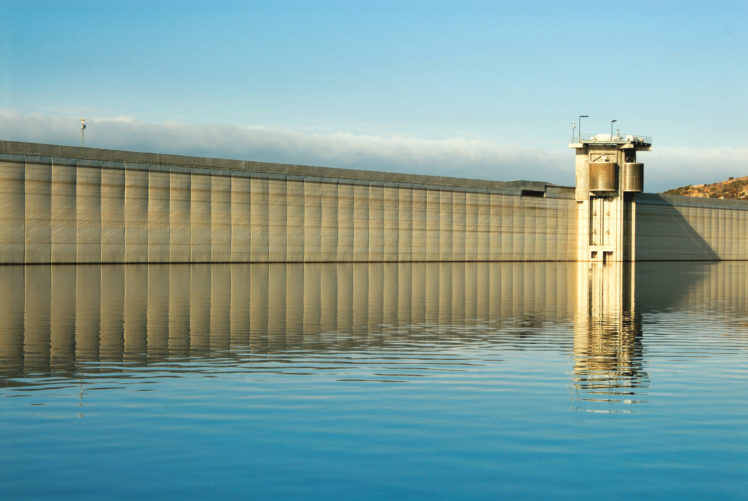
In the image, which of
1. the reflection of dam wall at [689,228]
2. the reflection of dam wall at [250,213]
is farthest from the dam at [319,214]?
the reflection of dam wall at [689,228]

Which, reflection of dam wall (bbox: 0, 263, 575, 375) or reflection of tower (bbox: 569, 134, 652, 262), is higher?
reflection of tower (bbox: 569, 134, 652, 262)

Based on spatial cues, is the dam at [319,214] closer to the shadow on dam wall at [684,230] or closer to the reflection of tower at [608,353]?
the shadow on dam wall at [684,230]

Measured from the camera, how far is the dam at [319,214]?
73.4 m

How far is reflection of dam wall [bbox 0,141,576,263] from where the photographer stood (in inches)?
2864

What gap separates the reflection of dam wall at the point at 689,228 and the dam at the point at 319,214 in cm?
24

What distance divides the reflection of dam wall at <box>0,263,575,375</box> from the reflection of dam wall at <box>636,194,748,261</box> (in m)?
78.2

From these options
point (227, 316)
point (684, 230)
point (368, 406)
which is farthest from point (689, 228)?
point (368, 406)

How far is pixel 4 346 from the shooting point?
19594 millimetres

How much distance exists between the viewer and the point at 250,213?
86.8m

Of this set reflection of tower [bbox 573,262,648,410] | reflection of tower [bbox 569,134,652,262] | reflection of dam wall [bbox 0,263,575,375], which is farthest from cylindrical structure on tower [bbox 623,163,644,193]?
reflection of tower [bbox 573,262,648,410]

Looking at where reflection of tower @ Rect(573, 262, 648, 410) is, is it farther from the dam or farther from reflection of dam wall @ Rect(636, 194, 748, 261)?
reflection of dam wall @ Rect(636, 194, 748, 261)

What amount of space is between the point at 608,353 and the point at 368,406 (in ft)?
28.2

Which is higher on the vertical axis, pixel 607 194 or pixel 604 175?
pixel 604 175

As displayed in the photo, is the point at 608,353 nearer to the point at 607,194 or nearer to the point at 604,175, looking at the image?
the point at 604,175
